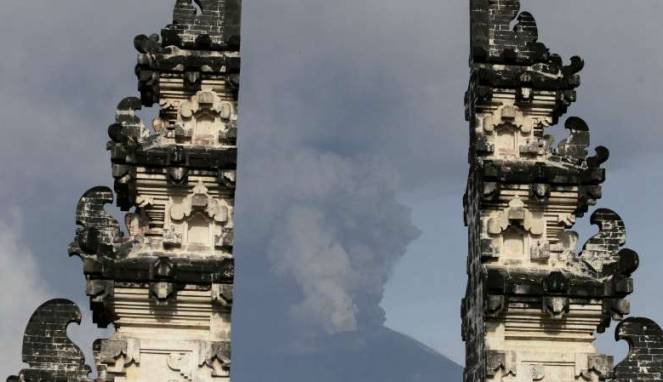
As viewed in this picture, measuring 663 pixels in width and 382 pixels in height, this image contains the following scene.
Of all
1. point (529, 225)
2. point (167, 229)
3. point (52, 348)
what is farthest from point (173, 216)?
point (529, 225)

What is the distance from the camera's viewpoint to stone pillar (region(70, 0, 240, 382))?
62.5ft

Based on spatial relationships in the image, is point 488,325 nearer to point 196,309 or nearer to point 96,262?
point 196,309

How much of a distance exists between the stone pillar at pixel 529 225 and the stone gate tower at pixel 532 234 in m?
0.01

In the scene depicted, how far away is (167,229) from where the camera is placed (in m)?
19.6

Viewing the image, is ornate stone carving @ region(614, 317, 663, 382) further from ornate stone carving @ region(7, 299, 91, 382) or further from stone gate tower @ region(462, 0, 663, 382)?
ornate stone carving @ region(7, 299, 91, 382)

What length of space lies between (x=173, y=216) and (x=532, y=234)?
188 inches

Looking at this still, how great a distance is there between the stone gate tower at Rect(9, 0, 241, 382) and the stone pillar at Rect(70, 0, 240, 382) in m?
0.01

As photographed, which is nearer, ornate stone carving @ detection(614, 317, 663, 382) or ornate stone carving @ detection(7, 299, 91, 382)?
ornate stone carving @ detection(7, 299, 91, 382)

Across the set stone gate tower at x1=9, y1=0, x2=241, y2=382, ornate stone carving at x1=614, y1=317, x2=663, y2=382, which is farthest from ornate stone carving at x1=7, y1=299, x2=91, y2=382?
ornate stone carving at x1=614, y1=317, x2=663, y2=382

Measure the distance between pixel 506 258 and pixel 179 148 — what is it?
15.0 ft

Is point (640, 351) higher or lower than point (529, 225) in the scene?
lower

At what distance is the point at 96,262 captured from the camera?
19.2 meters

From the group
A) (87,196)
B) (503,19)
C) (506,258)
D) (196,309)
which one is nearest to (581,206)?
(506,258)

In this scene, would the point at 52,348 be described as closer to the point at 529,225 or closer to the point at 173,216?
the point at 173,216
